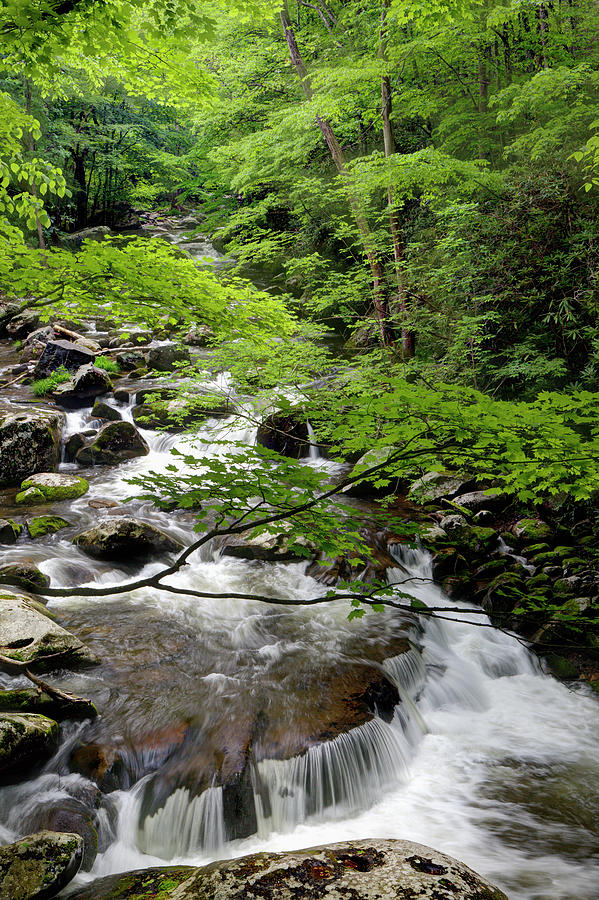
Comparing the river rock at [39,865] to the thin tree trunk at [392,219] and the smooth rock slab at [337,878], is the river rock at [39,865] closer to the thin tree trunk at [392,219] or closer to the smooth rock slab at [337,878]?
the smooth rock slab at [337,878]

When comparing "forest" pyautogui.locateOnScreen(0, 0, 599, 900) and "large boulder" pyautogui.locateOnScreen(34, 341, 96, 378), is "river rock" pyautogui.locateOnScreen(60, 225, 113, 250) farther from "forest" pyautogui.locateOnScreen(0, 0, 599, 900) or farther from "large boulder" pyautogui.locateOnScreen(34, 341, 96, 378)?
"forest" pyautogui.locateOnScreen(0, 0, 599, 900)

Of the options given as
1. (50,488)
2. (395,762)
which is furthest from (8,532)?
(395,762)

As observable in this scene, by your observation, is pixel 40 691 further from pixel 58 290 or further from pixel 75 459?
pixel 75 459

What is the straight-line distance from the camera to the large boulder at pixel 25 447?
27.8ft

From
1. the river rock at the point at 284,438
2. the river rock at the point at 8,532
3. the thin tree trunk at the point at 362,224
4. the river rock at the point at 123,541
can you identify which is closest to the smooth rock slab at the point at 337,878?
the river rock at the point at 123,541

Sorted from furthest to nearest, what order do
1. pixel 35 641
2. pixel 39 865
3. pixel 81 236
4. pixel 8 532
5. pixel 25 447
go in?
1. pixel 81 236
2. pixel 25 447
3. pixel 8 532
4. pixel 35 641
5. pixel 39 865

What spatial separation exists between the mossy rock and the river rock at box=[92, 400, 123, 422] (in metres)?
3.96

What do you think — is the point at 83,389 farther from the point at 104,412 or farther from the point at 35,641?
the point at 35,641

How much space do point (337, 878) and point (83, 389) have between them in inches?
436

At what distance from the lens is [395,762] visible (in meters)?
4.38

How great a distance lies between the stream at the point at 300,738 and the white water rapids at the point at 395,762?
14 millimetres

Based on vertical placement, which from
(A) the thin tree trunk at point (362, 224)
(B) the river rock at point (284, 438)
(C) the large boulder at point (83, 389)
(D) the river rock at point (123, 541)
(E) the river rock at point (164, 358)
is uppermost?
(A) the thin tree trunk at point (362, 224)

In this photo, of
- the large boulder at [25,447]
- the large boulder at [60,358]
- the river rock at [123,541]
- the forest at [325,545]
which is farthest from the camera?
the large boulder at [60,358]

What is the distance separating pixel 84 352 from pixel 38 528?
7.55 metres
